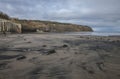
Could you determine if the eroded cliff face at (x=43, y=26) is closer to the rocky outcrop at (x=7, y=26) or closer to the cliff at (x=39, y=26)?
the cliff at (x=39, y=26)

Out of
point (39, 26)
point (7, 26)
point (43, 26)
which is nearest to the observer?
point (7, 26)

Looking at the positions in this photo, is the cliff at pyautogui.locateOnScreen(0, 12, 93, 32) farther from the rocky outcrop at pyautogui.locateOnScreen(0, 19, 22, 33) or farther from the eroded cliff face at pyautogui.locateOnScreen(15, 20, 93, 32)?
the rocky outcrop at pyautogui.locateOnScreen(0, 19, 22, 33)

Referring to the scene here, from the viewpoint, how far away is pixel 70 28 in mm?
107125

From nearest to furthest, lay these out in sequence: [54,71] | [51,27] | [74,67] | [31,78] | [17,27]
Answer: [31,78] → [54,71] → [74,67] → [17,27] → [51,27]

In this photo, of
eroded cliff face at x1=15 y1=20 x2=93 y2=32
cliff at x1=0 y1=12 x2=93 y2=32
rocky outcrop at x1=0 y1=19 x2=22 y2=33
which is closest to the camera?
rocky outcrop at x1=0 y1=19 x2=22 y2=33

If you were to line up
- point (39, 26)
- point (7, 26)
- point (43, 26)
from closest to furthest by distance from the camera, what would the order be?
point (7, 26)
point (39, 26)
point (43, 26)

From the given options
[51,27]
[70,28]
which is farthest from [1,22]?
[70,28]

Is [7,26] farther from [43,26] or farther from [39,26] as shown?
[43,26]

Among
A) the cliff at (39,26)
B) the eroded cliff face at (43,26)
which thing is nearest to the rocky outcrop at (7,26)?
the cliff at (39,26)

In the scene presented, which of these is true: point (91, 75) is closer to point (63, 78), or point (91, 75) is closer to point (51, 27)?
point (63, 78)

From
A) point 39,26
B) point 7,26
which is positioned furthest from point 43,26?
point 7,26

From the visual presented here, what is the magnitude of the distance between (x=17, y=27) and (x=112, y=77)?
45081 millimetres

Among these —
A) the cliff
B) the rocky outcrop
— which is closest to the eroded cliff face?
the cliff

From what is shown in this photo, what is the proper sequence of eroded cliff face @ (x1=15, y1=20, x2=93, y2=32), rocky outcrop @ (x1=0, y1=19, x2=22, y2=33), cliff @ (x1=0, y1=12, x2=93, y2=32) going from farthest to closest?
1. eroded cliff face @ (x1=15, y1=20, x2=93, y2=32)
2. cliff @ (x1=0, y1=12, x2=93, y2=32)
3. rocky outcrop @ (x1=0, y1=19, x2=22, y2=33)
